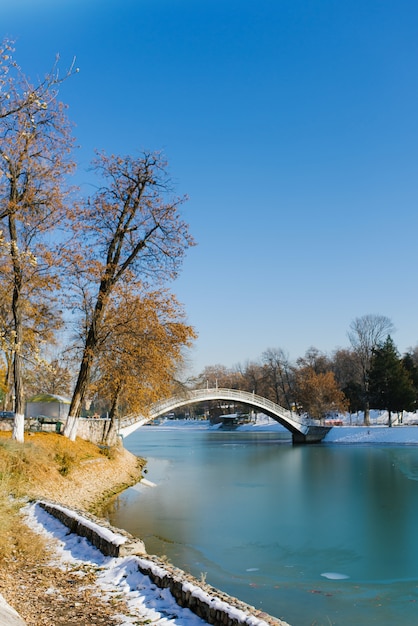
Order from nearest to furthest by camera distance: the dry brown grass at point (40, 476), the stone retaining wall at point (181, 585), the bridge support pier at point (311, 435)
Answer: the stone retaining wall at point (181, 585) < the dry brown grass at point (40, 476) < the bridge support pier at point (311, 435)

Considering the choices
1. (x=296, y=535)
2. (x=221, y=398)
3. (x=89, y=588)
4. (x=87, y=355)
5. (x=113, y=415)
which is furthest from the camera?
(x=221, y=398)

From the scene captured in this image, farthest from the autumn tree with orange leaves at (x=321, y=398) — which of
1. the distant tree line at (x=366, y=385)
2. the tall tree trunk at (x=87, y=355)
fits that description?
the tall tree trunk at (x=87, y=355)

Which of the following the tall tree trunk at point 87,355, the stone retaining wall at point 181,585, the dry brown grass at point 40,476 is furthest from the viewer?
the tall tree trunk at point 87,355

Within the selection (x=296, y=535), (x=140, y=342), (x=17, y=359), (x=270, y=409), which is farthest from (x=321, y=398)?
(x=17, y=359)

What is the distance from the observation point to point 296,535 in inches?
528

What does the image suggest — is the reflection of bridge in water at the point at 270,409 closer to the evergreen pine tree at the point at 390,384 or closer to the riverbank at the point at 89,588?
the evergreen pine tree at the point at 390,384

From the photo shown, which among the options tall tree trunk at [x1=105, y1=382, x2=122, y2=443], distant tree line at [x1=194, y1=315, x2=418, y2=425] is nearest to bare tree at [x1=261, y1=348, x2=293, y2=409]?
distant tree line at [x1=194, y1=315, x2=418, y2=425]

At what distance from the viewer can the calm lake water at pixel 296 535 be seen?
859 cm

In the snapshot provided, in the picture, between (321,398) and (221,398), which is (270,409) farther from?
(321,398)

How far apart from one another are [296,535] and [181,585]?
7956mm

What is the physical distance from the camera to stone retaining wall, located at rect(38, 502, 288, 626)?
531 centimetres

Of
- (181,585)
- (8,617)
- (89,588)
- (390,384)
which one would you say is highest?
(390,384)

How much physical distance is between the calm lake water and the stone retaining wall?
1.97 meters

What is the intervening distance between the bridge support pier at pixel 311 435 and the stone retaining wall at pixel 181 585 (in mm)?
46441
